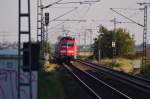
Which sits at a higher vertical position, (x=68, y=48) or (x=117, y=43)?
(x=117, y=43)

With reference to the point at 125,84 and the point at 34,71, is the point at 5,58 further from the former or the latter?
the point at 125,84

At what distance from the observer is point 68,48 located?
72.3 m

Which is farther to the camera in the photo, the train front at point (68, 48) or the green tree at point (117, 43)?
the green tree at point (117, 43)

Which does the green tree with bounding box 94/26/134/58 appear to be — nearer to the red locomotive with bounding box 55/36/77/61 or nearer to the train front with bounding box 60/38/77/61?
the red locomotive with bounding box 55/36/77/61

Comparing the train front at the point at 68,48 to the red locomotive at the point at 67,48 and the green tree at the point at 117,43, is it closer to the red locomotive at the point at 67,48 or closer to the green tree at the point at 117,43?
the red locomotive at the point at 67,48

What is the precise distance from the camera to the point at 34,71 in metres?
16.4

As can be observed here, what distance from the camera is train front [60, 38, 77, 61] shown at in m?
71.6

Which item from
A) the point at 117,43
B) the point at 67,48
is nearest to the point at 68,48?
the point at 67,48

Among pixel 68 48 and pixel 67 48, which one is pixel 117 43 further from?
pixel 67 48

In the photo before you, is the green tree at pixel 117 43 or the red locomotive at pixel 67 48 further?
the green tree at pixel 117 43

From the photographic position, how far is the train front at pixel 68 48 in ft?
235

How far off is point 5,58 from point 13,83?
3.36 feet

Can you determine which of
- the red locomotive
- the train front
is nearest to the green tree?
the red locomotive

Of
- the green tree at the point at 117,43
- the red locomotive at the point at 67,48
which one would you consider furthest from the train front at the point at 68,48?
the green tree at the point at 117,43
